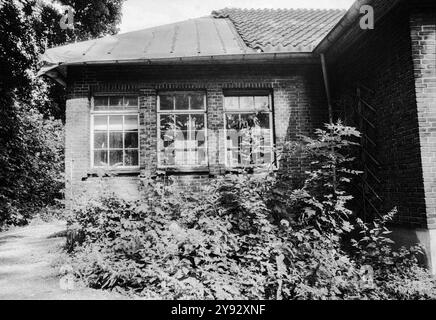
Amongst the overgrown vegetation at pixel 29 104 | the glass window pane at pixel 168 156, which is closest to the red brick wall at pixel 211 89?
the glass window pane at pixel 168 156

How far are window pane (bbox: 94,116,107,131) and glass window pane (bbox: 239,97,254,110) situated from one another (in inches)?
134

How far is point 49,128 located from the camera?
54.4ft

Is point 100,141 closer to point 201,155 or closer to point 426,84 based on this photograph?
point 201,155

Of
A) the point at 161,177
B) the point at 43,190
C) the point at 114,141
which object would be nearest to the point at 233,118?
the point at 161,177

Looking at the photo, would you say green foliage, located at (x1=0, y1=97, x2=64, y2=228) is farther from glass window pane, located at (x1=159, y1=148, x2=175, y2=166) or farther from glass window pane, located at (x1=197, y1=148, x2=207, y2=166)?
glass window pane, located at (x1=197, y1=148, x2=207, y2=166)

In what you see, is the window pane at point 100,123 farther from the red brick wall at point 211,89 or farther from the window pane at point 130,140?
the window pane at point 130,140

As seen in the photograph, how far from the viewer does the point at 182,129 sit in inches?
328

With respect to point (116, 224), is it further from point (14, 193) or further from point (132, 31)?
point (14, 193)

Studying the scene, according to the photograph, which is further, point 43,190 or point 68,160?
point 43,190

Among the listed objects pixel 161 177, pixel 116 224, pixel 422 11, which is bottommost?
pixel 116 224

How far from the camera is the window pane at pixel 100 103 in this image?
8.41 meters

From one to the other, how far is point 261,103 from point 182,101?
1987 millimetres

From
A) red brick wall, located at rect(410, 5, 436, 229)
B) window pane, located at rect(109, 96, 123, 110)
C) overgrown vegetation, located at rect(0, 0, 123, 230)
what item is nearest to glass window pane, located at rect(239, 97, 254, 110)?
window pane, located at rect(109, 96, 123, 110)
